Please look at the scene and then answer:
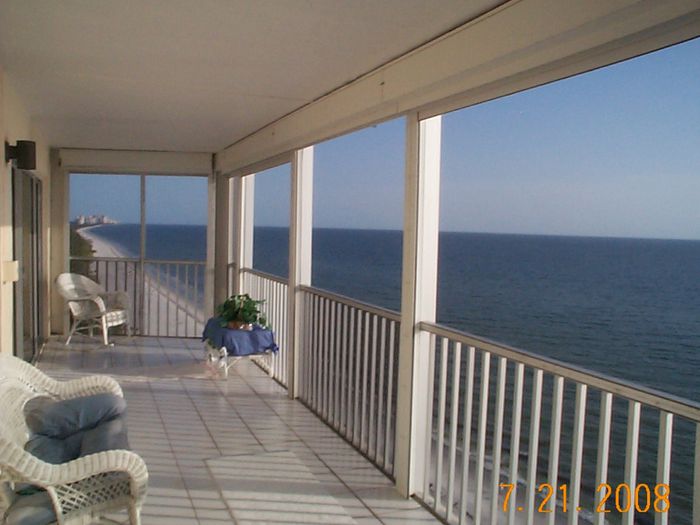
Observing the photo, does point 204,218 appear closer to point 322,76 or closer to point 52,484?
point 322,76

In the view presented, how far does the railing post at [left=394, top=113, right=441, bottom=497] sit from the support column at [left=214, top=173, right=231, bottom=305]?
4752 mm

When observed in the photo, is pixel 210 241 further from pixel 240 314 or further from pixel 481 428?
pixel 481 428

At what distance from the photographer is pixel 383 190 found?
2950 cm

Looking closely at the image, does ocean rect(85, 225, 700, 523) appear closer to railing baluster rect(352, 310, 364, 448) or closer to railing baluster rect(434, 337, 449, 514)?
railing baluster rect(352, 310, 364, 448)

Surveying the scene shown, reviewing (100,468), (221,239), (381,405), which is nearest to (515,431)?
(381,405)

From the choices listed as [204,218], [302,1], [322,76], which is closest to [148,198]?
[204,218]

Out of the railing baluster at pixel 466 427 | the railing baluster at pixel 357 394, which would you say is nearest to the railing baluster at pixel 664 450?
the railing baluster at pixel 466 427

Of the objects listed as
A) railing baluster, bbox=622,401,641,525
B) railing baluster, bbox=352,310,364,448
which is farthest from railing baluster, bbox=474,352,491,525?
railing baluster, bbox=352,310,364,448

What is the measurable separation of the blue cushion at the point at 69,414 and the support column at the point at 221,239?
15.6 ft

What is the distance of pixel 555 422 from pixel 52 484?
1820 mm

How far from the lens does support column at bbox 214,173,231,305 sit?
786 cm

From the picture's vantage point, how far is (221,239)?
7977 millimetres

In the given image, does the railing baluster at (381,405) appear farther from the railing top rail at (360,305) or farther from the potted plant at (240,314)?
the potted plant at (240,314)

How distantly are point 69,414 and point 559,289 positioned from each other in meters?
28.2
